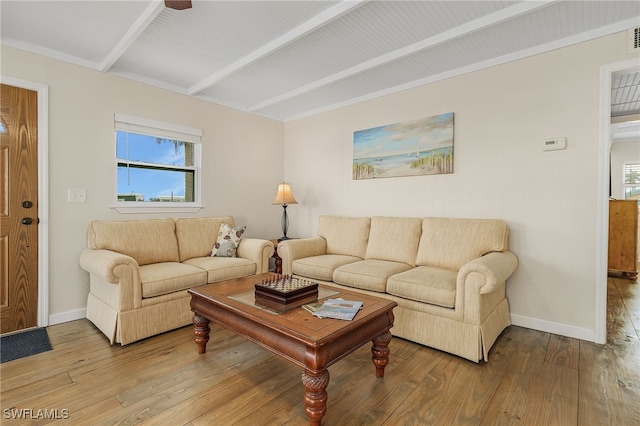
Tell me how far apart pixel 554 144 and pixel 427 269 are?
1474mm

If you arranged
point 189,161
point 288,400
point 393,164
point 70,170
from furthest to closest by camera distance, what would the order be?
1. point 189,161
2. point 393,164
3. point 70,170
4. point 288,400

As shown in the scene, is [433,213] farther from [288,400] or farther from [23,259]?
[23,259]

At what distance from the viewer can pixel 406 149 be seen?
346cm

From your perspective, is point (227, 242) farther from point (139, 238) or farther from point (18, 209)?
point (18, 209)

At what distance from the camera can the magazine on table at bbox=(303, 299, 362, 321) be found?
1.69 meters

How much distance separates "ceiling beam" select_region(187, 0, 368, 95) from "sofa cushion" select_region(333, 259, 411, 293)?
1.97 m

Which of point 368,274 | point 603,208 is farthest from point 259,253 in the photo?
point 603,208

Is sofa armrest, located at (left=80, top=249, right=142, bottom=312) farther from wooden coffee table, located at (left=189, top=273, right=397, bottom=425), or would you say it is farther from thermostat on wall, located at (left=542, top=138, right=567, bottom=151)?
thermostat on wall, located at (left=542, top=138, right=567, bottom=151)

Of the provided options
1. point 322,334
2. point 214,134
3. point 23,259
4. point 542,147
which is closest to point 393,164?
point 542,147

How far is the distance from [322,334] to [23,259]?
2820mm

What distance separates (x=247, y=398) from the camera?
172 centimetres

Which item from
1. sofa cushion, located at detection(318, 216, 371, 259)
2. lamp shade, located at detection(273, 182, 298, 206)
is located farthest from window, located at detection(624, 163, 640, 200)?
lamp shade, located at detection(273, 182, 298, 206)

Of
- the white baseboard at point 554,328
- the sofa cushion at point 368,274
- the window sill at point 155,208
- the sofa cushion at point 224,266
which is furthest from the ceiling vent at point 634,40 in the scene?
the window sill at point 155,208

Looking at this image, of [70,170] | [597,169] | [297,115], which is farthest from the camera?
[297,115]
